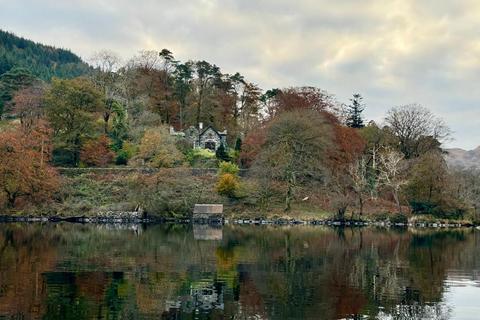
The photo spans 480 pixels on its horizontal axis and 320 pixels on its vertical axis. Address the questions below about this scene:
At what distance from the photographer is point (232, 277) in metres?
23.8

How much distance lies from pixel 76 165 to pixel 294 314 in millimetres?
57971

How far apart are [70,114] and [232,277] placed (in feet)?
166

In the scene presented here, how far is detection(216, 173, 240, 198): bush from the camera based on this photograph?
6288 cm

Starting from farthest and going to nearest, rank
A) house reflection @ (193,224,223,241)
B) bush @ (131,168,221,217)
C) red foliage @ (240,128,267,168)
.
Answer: red foliage @ (240,128,267,168) < bush @ (131,168,221,217) < house reflection @ (193,224,223,241)

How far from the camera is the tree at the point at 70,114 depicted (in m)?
68.5

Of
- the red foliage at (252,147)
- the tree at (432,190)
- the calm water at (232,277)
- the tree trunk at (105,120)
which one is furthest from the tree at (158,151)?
the tree at (432,190)

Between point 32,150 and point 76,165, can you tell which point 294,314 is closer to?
point 32,150

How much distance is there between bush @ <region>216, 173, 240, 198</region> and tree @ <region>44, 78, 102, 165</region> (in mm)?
18460

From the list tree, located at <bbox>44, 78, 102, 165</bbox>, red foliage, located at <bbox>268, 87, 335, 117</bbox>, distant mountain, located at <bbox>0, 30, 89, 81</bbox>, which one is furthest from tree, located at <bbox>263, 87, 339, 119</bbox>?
distant mountain, located at <bbox>0, 30, 89, 81</bbox>

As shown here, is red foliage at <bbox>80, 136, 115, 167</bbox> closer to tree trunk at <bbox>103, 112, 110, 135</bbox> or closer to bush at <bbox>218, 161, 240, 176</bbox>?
tree trunk at <bbox>103, 112, 110, 135</bbox>

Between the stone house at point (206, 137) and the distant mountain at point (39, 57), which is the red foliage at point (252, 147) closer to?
the stone house at point (206, 137)

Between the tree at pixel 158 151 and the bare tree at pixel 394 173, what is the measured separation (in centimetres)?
2458

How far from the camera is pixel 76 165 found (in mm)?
Answer: 70188

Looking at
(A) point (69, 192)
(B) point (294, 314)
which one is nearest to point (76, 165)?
(A) point (69, 192)
